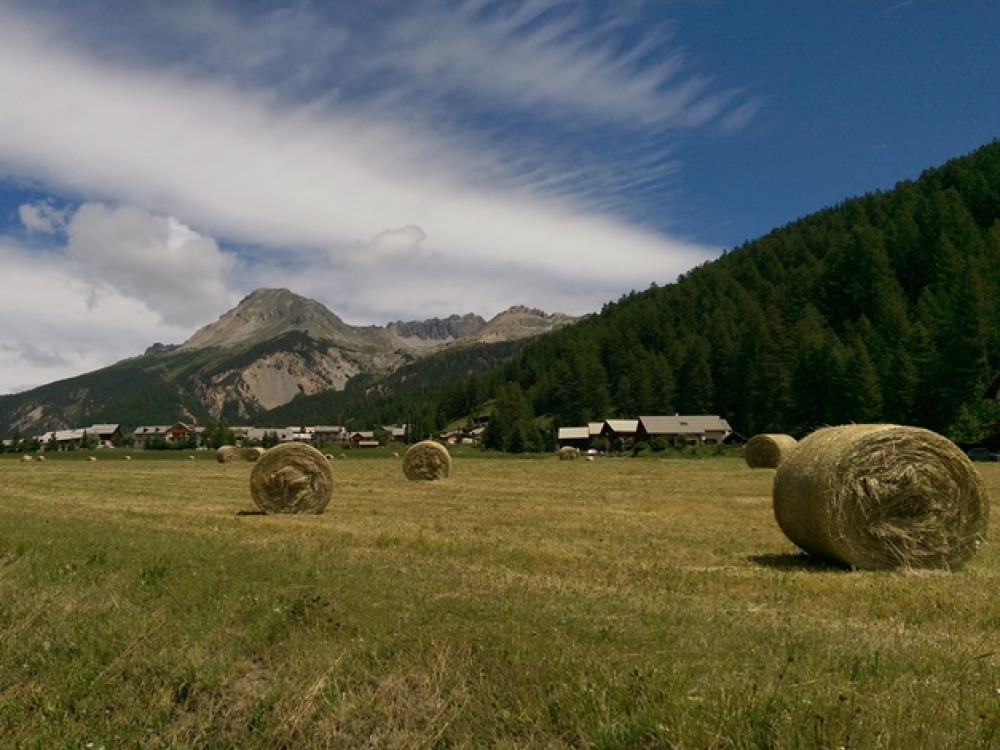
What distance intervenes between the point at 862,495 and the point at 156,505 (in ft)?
71.6

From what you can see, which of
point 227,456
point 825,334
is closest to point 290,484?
point 227,456

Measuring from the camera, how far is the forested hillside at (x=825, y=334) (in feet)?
259

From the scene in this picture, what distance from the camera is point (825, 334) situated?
11081 cm

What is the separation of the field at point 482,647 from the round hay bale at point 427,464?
28.2 meters

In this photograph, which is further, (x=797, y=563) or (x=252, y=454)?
(x=252, y=454)

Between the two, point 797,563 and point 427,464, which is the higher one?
point 427,464

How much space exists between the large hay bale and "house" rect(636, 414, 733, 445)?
107 m

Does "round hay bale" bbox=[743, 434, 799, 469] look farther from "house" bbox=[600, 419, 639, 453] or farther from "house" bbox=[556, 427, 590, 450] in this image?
"house" bbox=[556, 427, 590, 450]

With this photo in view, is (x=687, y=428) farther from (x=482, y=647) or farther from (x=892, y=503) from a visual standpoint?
(x=482, y=647)

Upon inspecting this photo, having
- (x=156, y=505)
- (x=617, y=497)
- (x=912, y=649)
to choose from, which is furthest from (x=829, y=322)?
(x=912, y=649)

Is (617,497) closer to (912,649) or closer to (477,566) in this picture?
(477,566)

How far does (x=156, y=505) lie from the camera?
2595cm

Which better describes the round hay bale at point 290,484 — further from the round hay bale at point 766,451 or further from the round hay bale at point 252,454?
the round hay bale at point 252,454

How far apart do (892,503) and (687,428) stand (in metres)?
110
